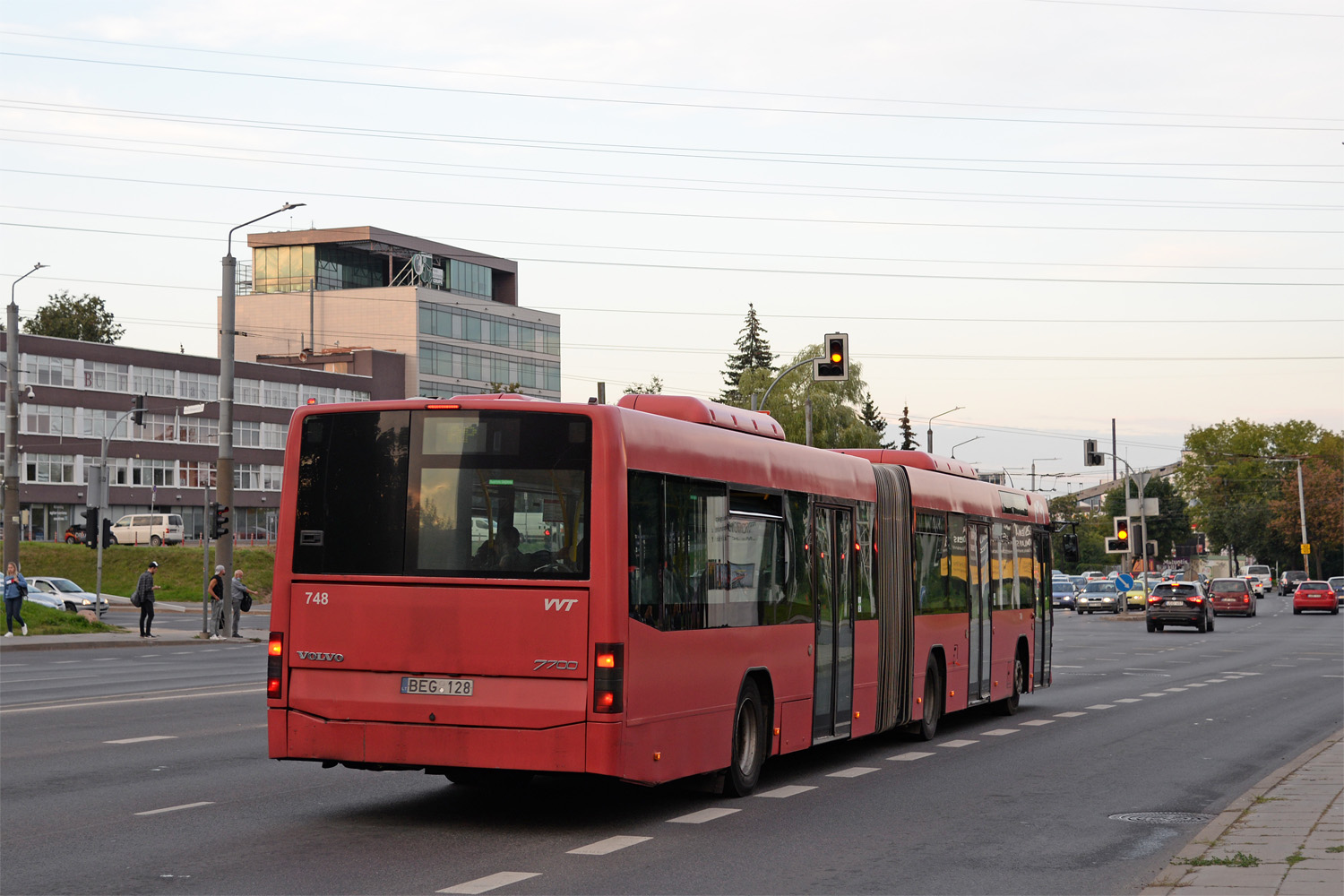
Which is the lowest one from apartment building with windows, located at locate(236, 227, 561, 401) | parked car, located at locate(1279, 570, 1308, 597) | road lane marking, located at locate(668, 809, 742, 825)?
road lane marking, located at locate(668, 809, 742, 825)

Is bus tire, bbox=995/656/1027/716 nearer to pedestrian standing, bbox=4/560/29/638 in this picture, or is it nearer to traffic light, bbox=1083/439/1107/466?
pedestrian standing, bbox=4/560/29/638

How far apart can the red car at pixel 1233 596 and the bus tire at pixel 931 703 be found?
54.8 meters

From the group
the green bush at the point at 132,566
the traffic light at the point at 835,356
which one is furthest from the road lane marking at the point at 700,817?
the green bush at the point at 132,566

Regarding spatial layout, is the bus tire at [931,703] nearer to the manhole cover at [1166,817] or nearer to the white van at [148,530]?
the manhole cover at [1166,817]

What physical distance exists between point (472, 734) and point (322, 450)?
7.06ft

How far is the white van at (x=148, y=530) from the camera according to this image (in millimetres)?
91500

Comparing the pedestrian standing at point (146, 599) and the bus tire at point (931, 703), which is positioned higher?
the pedestrian standing at point (146, 599)

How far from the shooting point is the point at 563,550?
397 inches

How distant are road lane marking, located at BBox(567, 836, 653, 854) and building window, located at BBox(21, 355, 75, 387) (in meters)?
90.5

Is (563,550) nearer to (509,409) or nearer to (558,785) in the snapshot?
(509,409)

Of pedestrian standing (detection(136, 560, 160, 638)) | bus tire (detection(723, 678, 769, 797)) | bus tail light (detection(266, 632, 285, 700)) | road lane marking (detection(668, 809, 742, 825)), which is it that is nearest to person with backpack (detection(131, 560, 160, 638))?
pedestrian standing (detection(136, 560, 160, 638))

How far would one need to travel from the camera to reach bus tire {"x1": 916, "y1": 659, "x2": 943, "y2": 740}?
16766mm

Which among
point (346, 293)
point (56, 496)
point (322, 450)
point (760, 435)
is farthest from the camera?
point (346, 293)

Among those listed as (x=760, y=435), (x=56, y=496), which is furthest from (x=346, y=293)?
(x=760, y=435)
